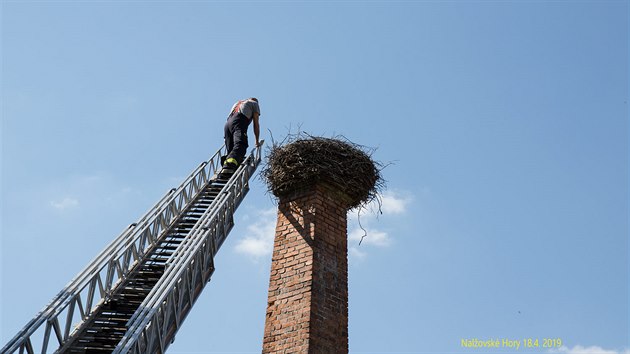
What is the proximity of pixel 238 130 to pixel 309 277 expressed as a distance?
152 inches

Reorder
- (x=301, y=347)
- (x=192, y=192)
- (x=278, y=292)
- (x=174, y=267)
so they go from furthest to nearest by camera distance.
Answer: (x=192, y=192) → (x=278, y=292) → (x=301, y=347) → (x=174, y=267)

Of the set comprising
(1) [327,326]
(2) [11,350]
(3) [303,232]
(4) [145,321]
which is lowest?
(2) [11,350]

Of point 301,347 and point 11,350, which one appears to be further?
point 301,347

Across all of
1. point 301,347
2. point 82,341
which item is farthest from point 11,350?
point 301,347

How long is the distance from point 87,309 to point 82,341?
41 cm

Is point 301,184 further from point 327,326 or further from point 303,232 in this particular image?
point 327,326

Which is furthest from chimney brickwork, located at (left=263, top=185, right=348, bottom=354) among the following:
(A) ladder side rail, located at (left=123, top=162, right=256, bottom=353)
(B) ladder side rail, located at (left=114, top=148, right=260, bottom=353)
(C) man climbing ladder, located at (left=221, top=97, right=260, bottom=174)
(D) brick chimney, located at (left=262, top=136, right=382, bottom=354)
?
(C) man climbing ladder, located at (left=221, top=97, right=260, bottom=174)

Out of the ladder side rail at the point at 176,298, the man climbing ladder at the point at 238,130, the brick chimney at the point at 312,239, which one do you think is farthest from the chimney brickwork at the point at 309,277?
the man climbing ladder at the point at 238,130

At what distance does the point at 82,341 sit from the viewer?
7.07m

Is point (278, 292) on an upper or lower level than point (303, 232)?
lower

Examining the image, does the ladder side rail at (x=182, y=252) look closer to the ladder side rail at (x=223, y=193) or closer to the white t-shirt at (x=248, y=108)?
the ladder side rail at (x=223, y=193)

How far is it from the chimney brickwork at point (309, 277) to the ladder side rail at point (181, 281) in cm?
79

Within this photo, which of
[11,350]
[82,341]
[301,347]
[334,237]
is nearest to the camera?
[11,350]

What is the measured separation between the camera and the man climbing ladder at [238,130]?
11.5 m
